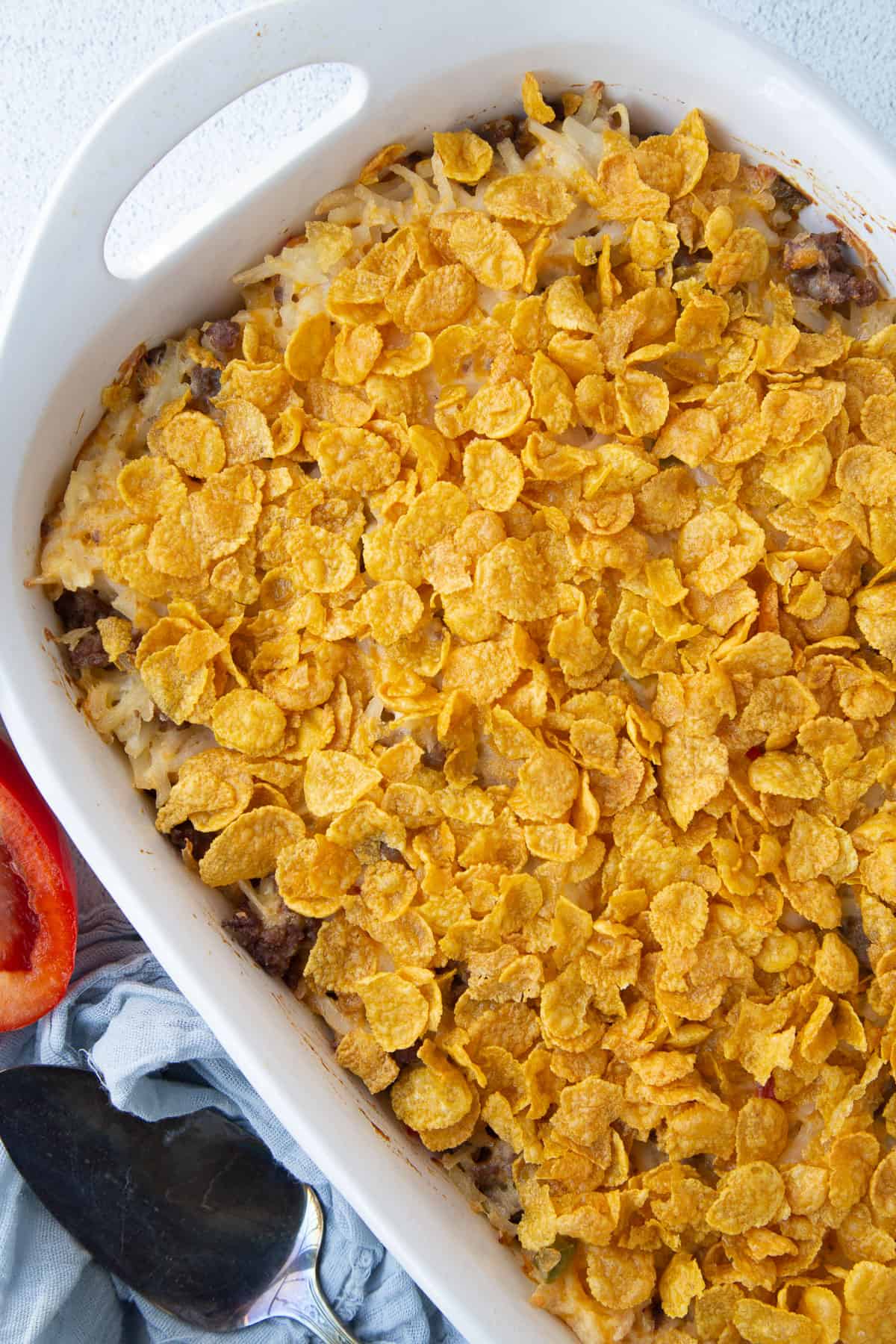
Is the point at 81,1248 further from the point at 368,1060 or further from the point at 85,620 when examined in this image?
the point at 85,620

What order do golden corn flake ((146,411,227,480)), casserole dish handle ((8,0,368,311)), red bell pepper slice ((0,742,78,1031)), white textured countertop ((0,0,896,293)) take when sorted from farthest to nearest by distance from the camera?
white textured countertop ((0,0,896,293)) → red bell pepper slice ((0,742,78,1031)) → golden corn flake ((146,411,227,480)) → casserole dish handle ((8,0,368,311))

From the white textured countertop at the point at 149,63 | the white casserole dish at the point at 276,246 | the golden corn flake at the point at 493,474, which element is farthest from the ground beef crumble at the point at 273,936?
the white textured countertop at the point at 149,63

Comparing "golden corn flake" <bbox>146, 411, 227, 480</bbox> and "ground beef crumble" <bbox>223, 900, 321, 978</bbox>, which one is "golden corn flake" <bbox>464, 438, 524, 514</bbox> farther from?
"ground beef crumble" <bbox>223, 900, 321, 978</bbox>

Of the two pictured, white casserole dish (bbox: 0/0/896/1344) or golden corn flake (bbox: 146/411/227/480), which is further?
golden corn flake (bbox: 146/411/227/480)

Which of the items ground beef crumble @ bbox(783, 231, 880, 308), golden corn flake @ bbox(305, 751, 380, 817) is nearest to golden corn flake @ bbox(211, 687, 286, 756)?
golden corn flake @ bbox(305, 751, 380, 817)

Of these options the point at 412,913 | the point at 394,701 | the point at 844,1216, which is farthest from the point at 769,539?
the point at 844,1216

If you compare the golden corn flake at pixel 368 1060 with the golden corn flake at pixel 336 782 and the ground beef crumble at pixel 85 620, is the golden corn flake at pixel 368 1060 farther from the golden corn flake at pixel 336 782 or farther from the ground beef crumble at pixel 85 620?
the ground beef crumble at pixel 85 620

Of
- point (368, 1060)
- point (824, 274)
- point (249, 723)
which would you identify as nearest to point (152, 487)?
point (249, 723)
